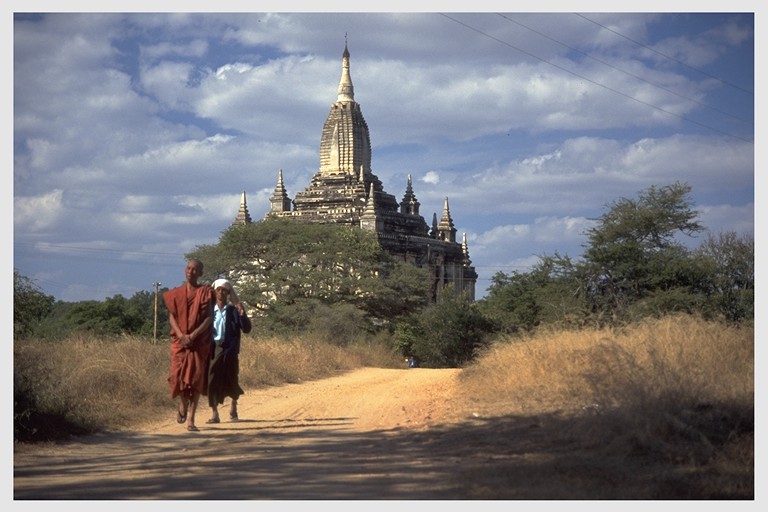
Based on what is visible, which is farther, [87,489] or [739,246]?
[739,246]

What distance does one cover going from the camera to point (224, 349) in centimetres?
977

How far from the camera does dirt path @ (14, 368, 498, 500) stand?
625cm

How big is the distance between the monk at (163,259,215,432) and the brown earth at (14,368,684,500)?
0.37 m

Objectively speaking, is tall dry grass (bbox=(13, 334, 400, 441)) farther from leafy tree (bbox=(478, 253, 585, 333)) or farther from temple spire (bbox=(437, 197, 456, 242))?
temple spire (bbox=(437, 197, 456, 242))

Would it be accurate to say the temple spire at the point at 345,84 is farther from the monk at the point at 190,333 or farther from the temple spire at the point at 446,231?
the monk at the point at 190,333

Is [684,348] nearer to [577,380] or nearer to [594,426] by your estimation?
[577,380]

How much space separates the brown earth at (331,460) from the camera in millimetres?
6199

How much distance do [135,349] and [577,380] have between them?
590 cm

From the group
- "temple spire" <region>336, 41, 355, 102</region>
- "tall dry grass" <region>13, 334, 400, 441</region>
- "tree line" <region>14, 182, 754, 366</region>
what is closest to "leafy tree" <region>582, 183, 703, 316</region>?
"tree line" <region>14, 182, 754, 366</region>

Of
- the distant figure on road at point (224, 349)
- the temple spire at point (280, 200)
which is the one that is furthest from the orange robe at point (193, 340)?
the temple spire at point (280, 200)

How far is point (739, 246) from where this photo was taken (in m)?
24.4

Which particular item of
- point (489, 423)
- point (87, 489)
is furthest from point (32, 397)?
point (489, 423)

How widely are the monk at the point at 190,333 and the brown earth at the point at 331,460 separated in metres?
0.37

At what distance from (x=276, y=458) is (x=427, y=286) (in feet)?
120
